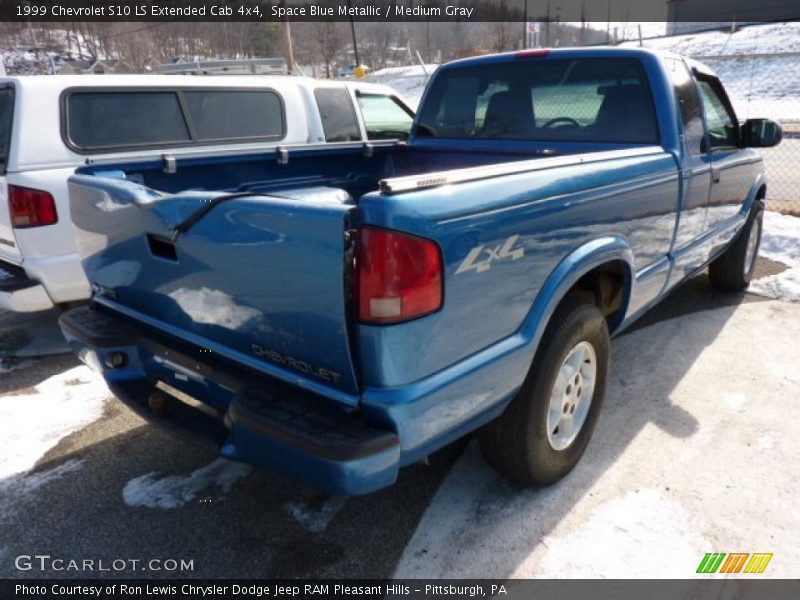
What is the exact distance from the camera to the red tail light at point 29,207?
374 centimetres

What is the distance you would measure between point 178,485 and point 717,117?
13.1ft

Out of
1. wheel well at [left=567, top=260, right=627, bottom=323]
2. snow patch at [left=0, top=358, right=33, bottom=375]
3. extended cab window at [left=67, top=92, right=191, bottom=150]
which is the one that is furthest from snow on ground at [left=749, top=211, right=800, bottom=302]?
Answer: snow patch at [left=0, top=358, right=33, bottom=375]

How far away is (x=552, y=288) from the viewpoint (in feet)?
7.12

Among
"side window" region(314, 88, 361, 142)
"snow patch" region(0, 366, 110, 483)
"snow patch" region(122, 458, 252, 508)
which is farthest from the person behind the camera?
"side window" region(314, 88, 361, 142)

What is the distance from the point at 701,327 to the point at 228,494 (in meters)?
3.58

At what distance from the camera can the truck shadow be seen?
2225 millimetres

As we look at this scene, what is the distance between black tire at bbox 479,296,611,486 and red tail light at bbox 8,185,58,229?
3259mm

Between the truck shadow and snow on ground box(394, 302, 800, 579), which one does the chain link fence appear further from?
the truck shadow

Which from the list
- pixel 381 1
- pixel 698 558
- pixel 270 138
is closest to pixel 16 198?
pixel 270 138

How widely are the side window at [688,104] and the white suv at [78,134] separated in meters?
2.55

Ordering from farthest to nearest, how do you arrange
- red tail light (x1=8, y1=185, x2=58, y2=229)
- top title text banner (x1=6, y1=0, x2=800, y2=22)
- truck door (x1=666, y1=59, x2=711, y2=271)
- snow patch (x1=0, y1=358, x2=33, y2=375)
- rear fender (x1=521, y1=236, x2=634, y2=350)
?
1. top title text banner (x1=6, y1=0, x2=800, y2=22)
2. snow patch (x1=0, y1=358, x2=33, y2=375)
3. red tail light (x1=8, y1=185, x2=58, y2=229)
4. truck door (x1=666, y1=59, x2=711, y2=271)
5. rear fender (x1=521, y1=236, x2=634, y2=350)

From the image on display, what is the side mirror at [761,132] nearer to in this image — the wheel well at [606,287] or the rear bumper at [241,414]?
the wheel well at [606,287]

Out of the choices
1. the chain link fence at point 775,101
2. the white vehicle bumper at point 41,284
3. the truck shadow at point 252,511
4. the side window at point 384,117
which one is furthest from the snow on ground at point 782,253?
the white vehicle bumper at point 41,284

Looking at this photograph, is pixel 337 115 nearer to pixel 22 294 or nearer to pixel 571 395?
pixel 22 294
